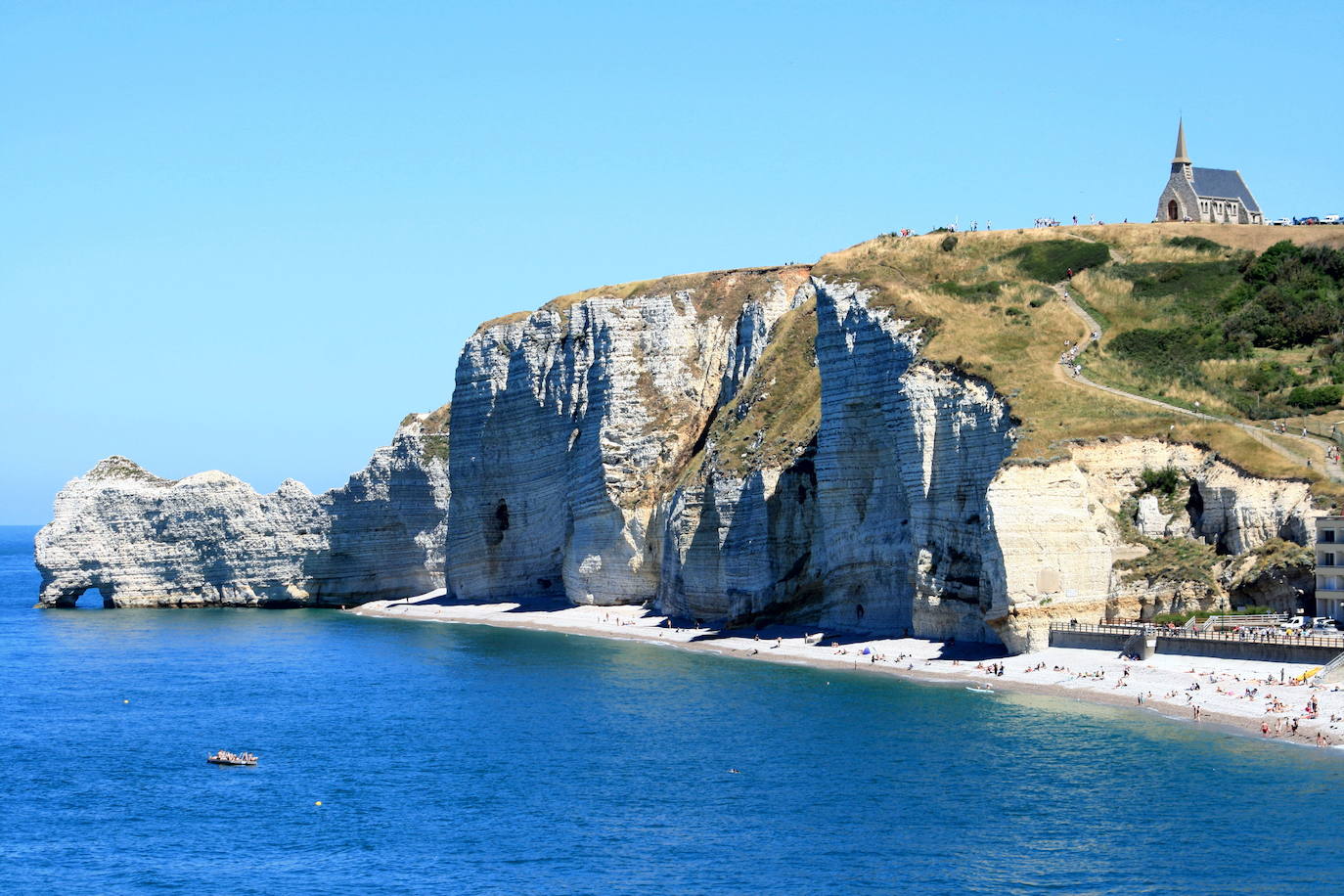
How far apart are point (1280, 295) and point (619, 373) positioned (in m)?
44.5

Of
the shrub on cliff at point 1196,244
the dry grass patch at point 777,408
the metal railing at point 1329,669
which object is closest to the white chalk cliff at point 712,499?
the dry grass patch at point 777,408

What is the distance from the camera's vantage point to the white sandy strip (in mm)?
57969

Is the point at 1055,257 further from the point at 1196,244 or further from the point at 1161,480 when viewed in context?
the point at 1161,480

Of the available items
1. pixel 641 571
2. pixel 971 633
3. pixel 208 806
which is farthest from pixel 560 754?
pixel 641 571

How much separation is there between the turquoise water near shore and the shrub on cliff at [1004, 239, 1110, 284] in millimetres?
39648

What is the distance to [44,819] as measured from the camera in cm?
5241

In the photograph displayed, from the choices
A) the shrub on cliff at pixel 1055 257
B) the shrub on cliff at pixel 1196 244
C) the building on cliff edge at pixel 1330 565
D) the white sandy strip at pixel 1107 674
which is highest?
the shrub on cliff at pixel 1196 244

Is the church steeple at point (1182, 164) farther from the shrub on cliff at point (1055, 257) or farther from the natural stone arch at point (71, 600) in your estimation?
the natural stone arch at point (71, 600)

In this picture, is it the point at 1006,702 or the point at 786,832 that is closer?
the point at 786,832

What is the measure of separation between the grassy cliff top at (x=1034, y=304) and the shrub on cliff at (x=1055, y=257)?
0.11 meters

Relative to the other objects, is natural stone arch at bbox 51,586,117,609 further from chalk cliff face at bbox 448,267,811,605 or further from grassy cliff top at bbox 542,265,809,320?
grassy cliff top at bbox 542,265,809,320

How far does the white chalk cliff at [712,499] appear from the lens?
7212 cm

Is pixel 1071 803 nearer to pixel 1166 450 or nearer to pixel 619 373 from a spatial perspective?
pixel 1166 450

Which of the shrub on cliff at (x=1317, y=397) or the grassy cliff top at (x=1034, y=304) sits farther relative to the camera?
the shrub on cliff at (x=1317, y=397)
